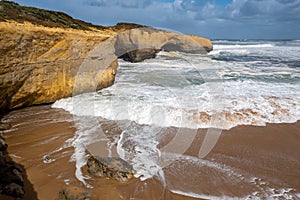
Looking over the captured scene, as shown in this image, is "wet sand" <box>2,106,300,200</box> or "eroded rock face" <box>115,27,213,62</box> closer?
"wet sand" <box>2,106,300,200</box>

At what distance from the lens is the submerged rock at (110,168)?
3.12 metres

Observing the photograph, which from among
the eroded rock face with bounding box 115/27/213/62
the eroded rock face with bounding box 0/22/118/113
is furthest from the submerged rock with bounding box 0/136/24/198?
the eroded rock face with bounding box 115/27/213/62

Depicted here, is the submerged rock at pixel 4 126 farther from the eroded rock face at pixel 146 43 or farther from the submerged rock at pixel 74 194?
the eroded rock face at pixel 146 43

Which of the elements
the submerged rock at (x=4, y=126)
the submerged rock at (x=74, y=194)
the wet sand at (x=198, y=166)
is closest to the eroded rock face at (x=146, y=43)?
the submerged rock at (x=4, y=126)

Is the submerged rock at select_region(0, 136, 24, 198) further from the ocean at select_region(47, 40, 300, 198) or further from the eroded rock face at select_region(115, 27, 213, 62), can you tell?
the eroded rock face at select_region(115, 27, 213, 62)

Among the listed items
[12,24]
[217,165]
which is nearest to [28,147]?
[12,24]

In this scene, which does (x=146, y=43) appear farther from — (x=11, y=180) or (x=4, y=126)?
(x=11, y=180)

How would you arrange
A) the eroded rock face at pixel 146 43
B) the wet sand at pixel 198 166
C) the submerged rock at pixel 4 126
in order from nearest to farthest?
the wet sand at pixel 198 166 < the submerged rock at pixel 4 126 < the eroded rock face at pixel 146 43

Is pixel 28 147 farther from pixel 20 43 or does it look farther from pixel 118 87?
pixel 118 87

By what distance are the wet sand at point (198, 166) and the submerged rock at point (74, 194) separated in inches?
5.8

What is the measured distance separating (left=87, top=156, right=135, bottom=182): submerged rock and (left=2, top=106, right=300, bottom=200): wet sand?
0.28ft

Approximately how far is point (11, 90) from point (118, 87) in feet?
11.2

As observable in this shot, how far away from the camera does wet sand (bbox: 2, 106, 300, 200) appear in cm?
296

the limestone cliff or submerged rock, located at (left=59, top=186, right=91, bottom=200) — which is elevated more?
the limestone cliff
